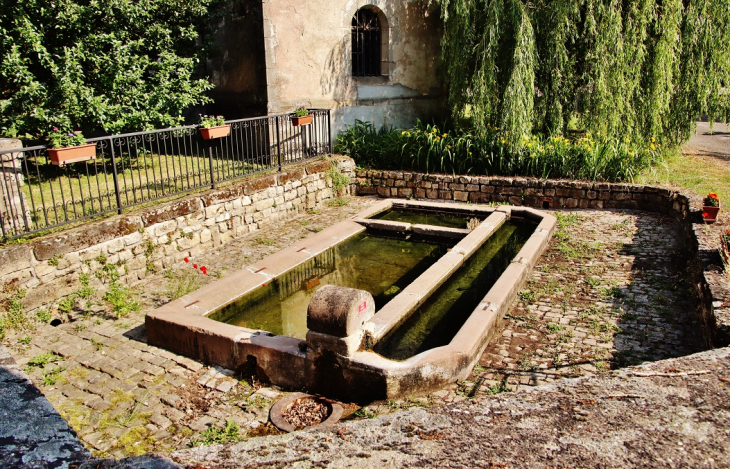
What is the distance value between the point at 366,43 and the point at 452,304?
824cm

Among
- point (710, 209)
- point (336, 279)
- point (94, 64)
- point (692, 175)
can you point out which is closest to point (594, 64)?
point (692, 175)

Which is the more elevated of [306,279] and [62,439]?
[62,439]

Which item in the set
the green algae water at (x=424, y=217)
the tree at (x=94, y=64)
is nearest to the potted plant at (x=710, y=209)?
the green algae water at (x=424, y=217)

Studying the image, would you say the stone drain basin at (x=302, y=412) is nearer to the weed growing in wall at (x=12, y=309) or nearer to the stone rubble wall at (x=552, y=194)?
the weed growing in wall at (x=12, y=309)

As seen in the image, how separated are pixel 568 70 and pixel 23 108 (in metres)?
9.96

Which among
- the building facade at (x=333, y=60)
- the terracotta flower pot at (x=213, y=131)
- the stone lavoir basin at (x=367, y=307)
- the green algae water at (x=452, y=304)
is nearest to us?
the stone lavoir basin at (x=367, y=307)

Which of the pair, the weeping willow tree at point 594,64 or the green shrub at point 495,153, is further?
the weeping willow tree at point 594,64

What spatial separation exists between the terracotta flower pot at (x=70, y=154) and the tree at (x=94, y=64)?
7.84 ft

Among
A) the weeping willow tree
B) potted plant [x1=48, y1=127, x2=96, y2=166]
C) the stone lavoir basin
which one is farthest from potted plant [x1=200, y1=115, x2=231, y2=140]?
the weeping willow tree

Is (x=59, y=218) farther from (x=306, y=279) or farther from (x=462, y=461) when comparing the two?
(x=462, y=461)

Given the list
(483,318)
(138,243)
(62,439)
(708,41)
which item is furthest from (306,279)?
(708,41)

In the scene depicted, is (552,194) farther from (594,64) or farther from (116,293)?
(116,293)

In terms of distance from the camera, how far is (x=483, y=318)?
5.22 metres

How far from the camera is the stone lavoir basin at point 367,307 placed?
14.5 ft
